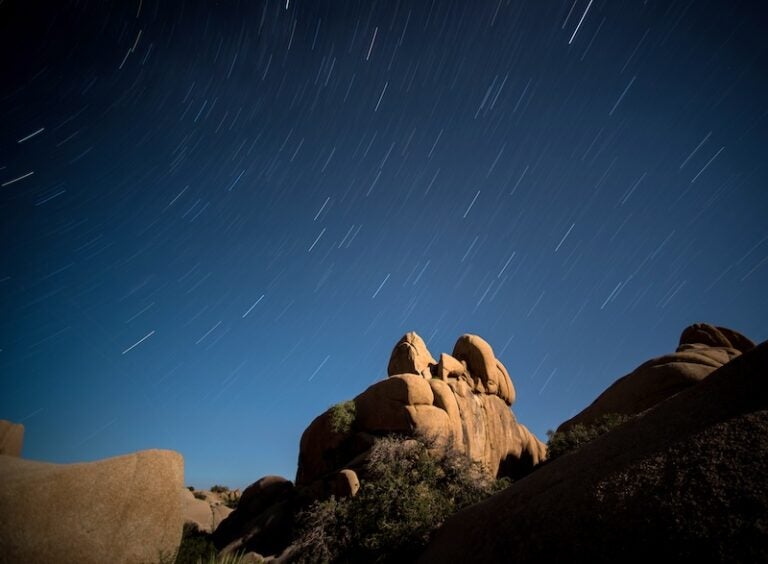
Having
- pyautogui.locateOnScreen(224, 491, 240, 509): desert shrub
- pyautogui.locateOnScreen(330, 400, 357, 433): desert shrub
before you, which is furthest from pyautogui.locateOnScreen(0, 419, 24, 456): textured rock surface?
pyautogui.locateOnScreen(224, 491, 240, 509): desert shrub

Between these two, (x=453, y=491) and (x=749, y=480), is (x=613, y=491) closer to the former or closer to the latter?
(x=749, y=480)

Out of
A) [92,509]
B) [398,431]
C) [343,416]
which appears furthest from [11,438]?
[398,431]

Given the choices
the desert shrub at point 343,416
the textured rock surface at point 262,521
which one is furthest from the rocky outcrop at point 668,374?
the textured rock surface at point 262,521

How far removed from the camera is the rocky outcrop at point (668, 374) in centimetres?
2635

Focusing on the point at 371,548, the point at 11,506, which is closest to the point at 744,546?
the point at 371,548

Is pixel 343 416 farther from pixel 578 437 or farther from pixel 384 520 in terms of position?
pixel 578 437

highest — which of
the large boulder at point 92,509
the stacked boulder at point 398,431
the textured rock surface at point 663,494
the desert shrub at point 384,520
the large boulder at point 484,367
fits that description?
the large boulder at point 484,367

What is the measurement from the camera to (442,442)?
22.4 metres

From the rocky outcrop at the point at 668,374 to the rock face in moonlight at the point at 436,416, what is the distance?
7.41 m

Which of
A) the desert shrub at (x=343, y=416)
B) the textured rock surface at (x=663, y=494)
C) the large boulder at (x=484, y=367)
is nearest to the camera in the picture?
the textured rock surface at (x=663, y=494)

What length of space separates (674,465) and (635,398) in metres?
29.2

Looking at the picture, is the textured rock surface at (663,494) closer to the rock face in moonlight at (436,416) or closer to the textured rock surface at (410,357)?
the rock face in moonlight at (436,416)

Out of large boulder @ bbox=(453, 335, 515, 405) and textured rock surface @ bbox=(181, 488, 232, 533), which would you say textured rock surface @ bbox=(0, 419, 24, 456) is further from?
large boulder @ bbox=(453, 335, 515, 405)

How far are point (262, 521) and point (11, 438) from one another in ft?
43.8
